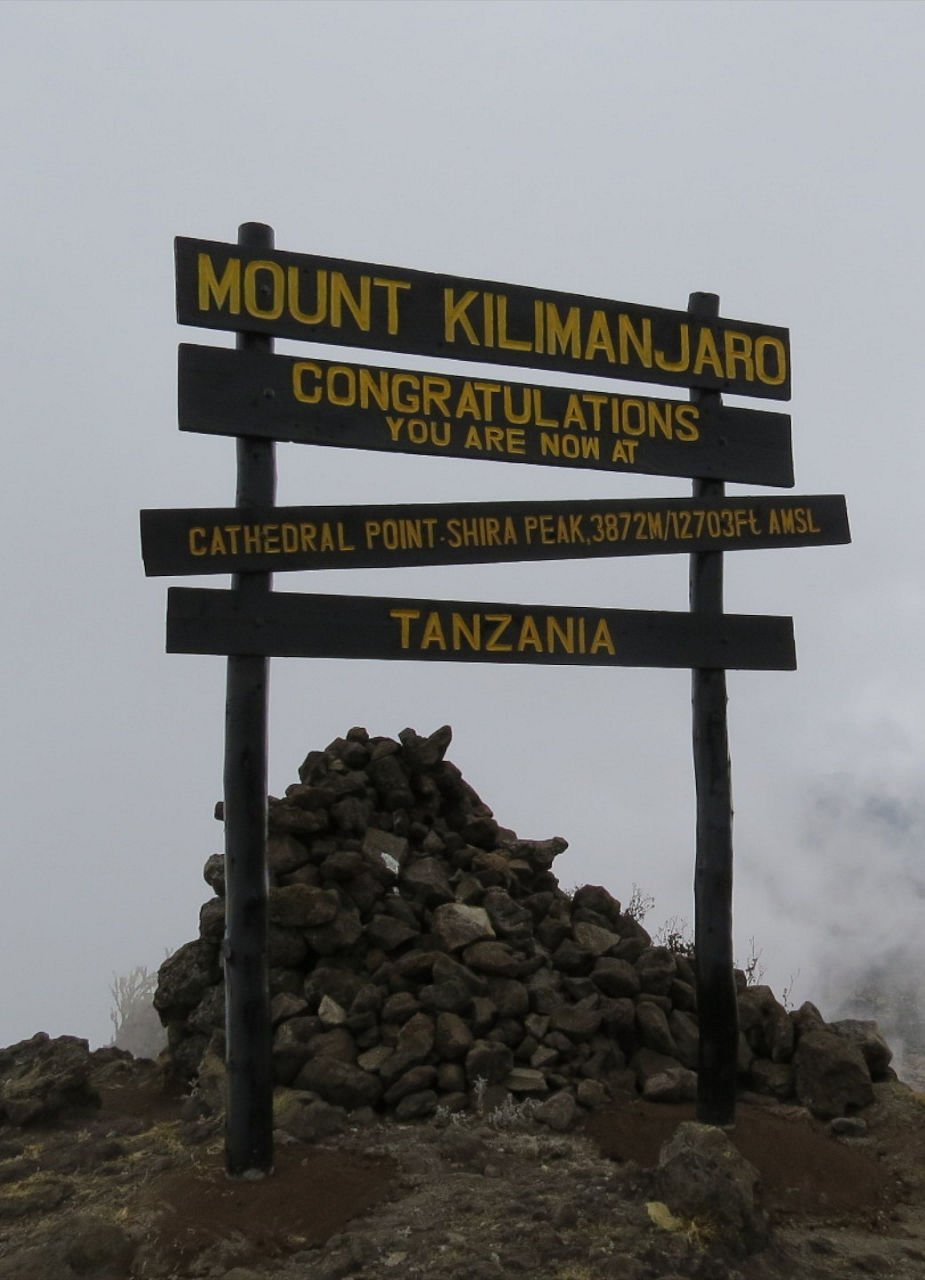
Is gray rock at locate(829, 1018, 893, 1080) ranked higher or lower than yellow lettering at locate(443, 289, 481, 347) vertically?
lower

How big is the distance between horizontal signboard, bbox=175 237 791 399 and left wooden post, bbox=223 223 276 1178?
1.40 metres

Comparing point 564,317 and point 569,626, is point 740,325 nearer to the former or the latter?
point 564,317

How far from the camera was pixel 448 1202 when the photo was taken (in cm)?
696

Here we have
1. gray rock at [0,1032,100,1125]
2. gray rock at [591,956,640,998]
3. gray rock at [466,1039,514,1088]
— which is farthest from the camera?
gray rock at [591,956,640,998]

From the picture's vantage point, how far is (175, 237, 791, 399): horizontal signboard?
26.2 feet

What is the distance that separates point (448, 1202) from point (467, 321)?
18.8ft

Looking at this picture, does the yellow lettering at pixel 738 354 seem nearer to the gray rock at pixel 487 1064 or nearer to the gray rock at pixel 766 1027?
the gray rock at pixel 766 1027

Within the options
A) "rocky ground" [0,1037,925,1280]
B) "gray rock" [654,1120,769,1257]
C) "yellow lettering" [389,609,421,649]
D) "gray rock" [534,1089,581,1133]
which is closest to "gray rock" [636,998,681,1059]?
"rocky ground" [0,1037,925,1280]

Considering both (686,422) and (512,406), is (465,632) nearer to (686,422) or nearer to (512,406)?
(512,406)

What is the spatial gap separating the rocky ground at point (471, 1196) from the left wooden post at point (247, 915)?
0.33 meters

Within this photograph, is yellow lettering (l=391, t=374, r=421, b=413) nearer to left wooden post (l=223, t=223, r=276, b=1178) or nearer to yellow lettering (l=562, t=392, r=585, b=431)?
yellow lettering (l=562, t=392, r=585, b=431)

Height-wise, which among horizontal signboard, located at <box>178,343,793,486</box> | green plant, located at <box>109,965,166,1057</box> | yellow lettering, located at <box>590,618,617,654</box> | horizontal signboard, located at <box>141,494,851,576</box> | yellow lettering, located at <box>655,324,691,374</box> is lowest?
green plant, located at <box>109,965,166,1057</box>

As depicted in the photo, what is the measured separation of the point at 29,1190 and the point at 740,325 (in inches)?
311

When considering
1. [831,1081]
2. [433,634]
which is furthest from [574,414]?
[831,1081]
